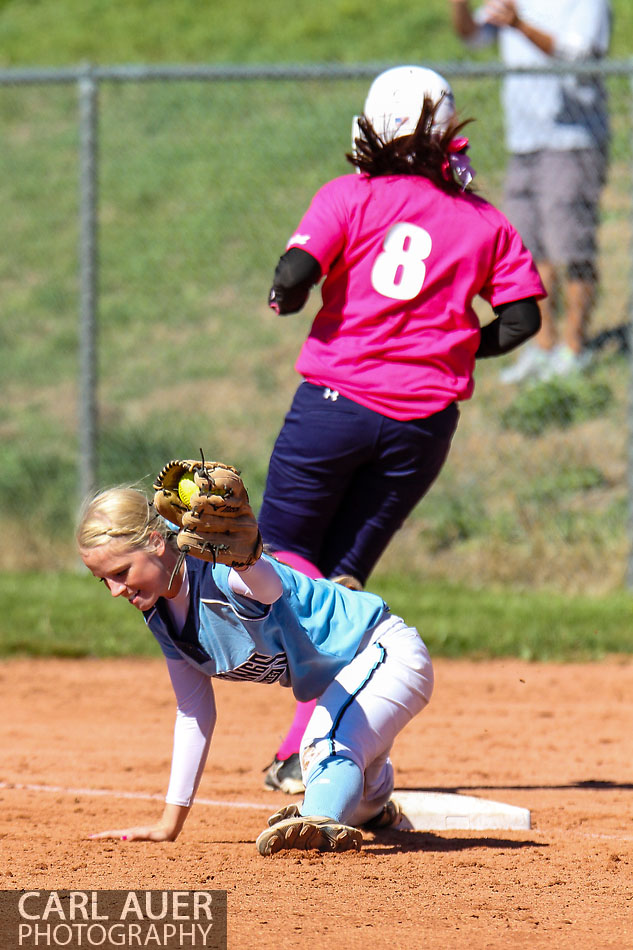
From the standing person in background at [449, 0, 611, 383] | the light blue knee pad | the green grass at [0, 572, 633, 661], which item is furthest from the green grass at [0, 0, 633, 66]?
the light blue knee pad

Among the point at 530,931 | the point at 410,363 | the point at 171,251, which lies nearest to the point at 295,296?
the point at 410,363

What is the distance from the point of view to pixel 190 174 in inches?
555

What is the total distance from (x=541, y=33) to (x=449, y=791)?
5.58 m

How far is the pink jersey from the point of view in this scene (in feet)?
13.9

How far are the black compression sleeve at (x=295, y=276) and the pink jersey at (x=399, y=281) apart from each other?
0.03 meters

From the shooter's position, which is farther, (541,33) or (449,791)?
(541,33)

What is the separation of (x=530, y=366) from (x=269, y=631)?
5.48 meters

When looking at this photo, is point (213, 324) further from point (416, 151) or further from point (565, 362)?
point (416, 151)

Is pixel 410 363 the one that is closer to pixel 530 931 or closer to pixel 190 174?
pixel 530 931

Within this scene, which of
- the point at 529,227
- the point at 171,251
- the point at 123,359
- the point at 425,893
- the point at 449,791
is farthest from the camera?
the point at 171,251

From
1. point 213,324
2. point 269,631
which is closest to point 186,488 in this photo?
point 269,631

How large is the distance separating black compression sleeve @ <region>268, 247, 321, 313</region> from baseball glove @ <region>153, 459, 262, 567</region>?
1.20 metres

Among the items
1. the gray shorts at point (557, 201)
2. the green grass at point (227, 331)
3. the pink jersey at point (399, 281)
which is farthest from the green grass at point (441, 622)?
the pink jersey at point (399, 281)

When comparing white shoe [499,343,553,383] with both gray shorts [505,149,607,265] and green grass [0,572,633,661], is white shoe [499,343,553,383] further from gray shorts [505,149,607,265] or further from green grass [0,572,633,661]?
green grass [0,572,633,661]
